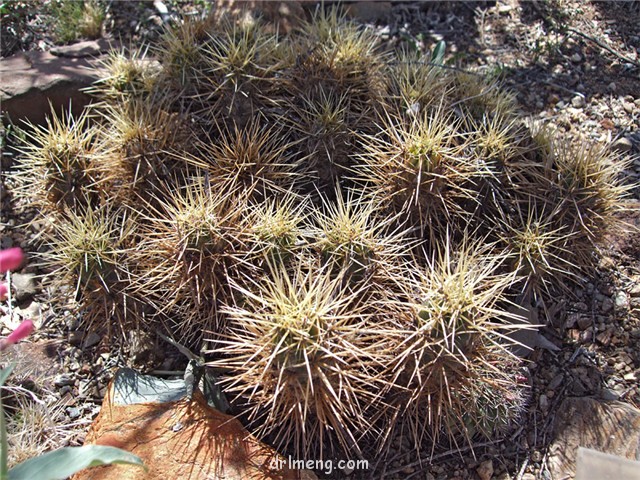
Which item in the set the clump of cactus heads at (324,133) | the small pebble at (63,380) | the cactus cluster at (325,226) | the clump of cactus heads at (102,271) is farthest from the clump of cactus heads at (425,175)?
the small pebble at (63,380)

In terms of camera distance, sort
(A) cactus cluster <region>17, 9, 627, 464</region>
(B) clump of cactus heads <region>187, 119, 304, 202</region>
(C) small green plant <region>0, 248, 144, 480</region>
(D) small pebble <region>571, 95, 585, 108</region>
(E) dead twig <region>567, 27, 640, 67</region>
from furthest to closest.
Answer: (E) dead twig <region>567, 27, 640, 67</region> < (D) small pebble <region>571, 95, 585, 108</region> < (B) clump of cactus heads <region>187, 119, 304, 202</region> < (A) cactus cluster <region>17, 9, 627, 464</region> < (C) small green plant <region>0, 248, 144, 480</region>

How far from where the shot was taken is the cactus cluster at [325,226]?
238cm

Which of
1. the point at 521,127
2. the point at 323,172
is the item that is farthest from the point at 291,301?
the point at 521,127

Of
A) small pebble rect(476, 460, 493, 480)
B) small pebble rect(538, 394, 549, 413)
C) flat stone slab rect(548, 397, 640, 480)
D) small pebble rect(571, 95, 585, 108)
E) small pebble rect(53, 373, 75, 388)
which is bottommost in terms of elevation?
small pebble rect(476, 460, 493, 480)

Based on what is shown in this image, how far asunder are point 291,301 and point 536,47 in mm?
3247

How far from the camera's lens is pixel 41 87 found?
412 centimetres

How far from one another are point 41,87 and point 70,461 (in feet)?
9.55

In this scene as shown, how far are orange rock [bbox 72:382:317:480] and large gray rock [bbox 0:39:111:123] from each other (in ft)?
7.36

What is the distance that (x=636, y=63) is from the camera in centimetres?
437

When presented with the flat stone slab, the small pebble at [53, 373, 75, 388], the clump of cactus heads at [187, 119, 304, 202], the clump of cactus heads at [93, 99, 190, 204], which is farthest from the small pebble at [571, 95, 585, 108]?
the small pebble at [53, 373, 75, 388]

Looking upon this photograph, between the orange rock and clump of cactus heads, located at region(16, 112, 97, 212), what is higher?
clump of cactus heads, located at region(16, 112, 97, 212)

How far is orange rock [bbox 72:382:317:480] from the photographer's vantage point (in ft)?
8.24

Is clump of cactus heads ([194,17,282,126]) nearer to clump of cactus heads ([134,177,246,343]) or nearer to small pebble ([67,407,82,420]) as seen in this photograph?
clump of cactus heads ([134,177,246,343])

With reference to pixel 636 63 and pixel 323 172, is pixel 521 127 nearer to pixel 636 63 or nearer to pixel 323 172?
pixel 323 172
